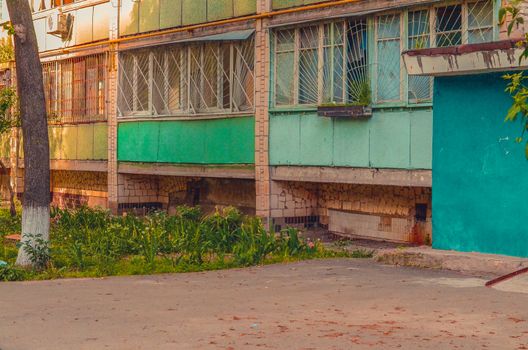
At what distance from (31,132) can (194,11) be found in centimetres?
789

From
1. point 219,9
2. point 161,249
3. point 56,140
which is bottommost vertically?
point 161,249

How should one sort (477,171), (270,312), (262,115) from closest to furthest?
(270,312) → (477,171) → (262,115)

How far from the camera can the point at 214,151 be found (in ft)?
65.0

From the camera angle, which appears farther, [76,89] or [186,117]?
[76,89]

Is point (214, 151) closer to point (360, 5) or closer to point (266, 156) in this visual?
point (266, 156)

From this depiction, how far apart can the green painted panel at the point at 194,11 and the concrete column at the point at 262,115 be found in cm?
194

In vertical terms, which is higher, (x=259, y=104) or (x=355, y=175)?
(x=259, y=104)

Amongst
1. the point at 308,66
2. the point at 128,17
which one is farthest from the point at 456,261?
the point at 128,17

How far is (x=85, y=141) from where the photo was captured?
24297mm

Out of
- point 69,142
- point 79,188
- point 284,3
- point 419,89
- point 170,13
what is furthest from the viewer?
point 79,188

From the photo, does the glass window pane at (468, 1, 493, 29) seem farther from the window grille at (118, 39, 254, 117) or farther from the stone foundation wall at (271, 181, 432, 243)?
the window grille at (118, 39, 254, 117)

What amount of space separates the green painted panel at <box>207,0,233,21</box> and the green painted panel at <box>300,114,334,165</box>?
318 centimetres

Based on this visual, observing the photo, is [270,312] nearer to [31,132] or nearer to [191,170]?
[31,132]

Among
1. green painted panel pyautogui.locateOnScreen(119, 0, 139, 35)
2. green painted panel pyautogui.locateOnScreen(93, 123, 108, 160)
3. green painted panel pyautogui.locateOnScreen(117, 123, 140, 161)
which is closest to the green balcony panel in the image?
green painted panel pyautogui.locateOnScreen(93, 123, 108, 160)
